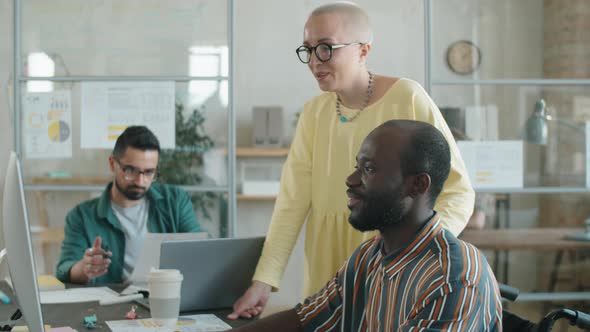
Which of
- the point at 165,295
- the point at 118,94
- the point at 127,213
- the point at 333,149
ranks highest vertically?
the point at 118,94

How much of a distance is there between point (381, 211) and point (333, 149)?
65cm

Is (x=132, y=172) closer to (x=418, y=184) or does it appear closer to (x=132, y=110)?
(x=132, y=110)

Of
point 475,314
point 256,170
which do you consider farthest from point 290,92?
point 475,314

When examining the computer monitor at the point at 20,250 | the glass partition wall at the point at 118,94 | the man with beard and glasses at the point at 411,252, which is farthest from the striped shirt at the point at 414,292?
the glass partition wall at the point at 118,94

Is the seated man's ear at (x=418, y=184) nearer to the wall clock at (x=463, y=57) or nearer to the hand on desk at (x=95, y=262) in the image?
the hand on desk at (x=95, y=262)

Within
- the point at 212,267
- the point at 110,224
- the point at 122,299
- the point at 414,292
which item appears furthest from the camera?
the point at 110,224

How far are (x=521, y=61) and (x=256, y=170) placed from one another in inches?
108

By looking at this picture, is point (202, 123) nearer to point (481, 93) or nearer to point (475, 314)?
point (481, 93)

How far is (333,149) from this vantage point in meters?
2.25

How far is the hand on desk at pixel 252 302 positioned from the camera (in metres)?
2.13

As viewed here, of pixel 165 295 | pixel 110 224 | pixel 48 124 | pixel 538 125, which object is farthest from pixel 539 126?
pixel 165 295

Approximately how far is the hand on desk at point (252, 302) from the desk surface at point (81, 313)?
0.03 meters

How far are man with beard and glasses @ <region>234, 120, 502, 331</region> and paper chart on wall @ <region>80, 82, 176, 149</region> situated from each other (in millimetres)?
2617

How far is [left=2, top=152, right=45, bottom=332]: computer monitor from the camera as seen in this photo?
4.28 ft
